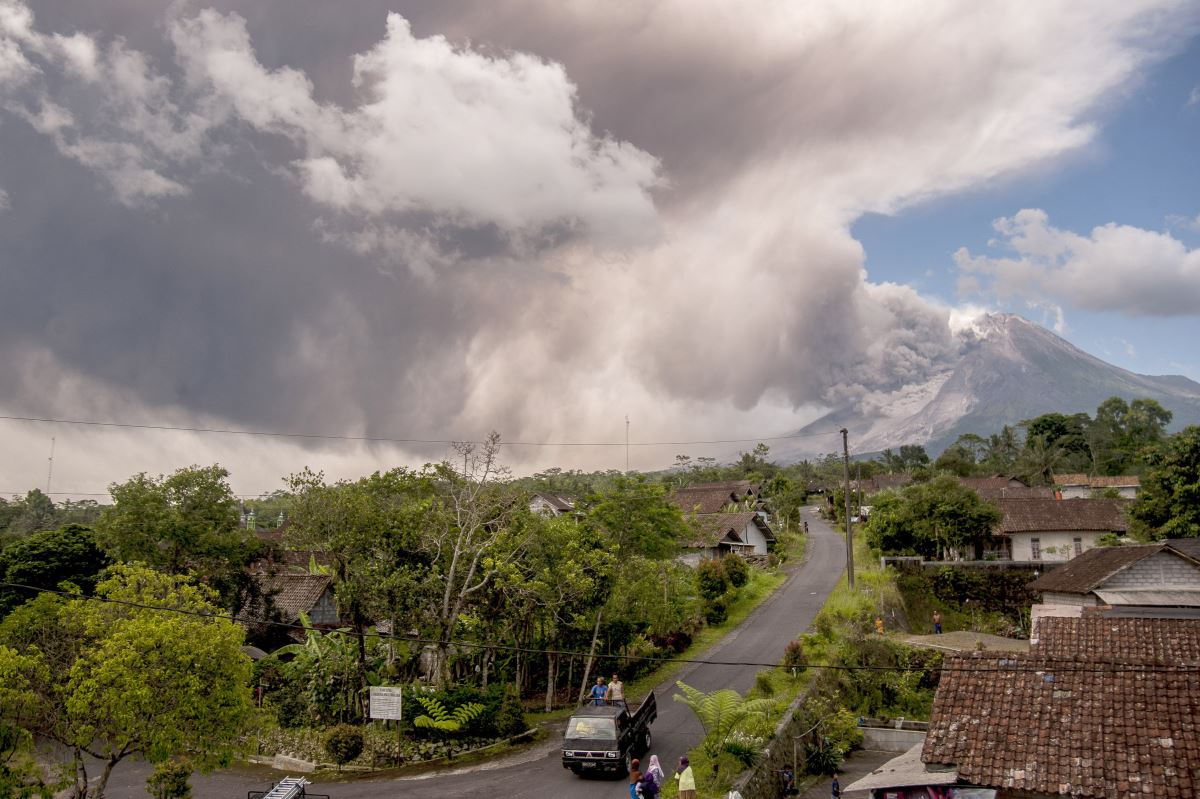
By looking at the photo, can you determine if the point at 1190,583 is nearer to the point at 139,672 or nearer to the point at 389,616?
the point at 389,616

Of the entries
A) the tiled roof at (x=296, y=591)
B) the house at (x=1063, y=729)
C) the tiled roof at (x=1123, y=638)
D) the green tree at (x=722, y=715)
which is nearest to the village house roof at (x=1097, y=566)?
the tiled roof at (x=1123, y=638)

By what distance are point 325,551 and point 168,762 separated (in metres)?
8.92

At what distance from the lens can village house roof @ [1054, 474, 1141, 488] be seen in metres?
87.4

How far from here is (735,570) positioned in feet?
141

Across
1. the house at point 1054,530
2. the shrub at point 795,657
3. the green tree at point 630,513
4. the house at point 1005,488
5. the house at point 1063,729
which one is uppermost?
the house at point 1005,488

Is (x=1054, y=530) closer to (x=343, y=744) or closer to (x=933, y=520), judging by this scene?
(x=933, y=520)

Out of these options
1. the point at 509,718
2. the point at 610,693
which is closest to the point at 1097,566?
the point at 610,693

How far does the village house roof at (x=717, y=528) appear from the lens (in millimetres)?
50906

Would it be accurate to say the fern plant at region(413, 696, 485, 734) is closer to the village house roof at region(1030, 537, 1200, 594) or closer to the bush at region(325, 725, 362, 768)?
the bush at region(325, 725, 362, 768)

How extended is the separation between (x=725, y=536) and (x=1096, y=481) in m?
61.9

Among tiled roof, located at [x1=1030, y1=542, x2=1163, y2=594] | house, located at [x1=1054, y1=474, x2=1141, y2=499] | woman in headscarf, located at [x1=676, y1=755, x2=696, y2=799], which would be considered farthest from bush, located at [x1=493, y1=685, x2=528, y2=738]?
house, located at [x1=1054, y1=474, x2=1141, y2=499]

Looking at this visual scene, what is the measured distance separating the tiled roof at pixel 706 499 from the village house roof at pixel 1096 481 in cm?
4686

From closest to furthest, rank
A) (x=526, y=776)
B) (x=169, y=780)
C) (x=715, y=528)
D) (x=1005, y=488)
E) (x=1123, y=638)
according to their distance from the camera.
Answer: (x=169, y=780) < (x=1123, y=638) < (x=526, y=776) < (x=715, y=528) < (x=1005, y=488)

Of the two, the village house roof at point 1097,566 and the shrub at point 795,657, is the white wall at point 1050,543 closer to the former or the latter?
the village house roof at point 1097,566
